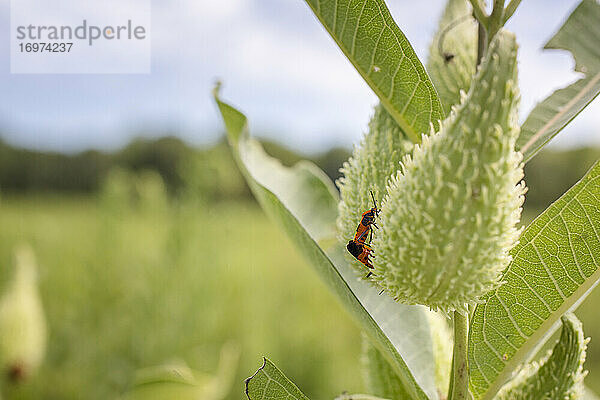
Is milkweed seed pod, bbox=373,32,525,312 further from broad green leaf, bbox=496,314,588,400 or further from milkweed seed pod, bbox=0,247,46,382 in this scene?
milkweed seed pod, bbox=0,247,46,382

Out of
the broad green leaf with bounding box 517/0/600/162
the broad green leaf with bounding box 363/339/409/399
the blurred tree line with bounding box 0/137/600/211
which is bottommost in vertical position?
the blurred tree line with bounding box 0/137/600/211

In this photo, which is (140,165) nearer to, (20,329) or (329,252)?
(20,329)

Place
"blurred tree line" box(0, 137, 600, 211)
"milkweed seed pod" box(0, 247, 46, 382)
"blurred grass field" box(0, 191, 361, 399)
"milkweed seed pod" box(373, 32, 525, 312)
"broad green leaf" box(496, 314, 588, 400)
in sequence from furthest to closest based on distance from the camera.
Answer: "blurred tree line" box(0, 137, 600, 211) → "blurred grass field" box(0, 191, 361, 399) → "milkweed seed pod" box(0, 247, 46, 382) → "broad green leaf" box(496, 314, 588, 400) → "milkweed seed pod" box(373, 32, 525, 312)

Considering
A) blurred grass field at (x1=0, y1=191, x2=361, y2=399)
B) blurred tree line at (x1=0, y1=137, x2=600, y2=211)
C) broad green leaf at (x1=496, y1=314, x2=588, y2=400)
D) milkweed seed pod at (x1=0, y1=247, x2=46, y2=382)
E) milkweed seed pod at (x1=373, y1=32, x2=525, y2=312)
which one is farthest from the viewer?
blurred tree line at (x1=0, y1=137, x2=600, y2=211)

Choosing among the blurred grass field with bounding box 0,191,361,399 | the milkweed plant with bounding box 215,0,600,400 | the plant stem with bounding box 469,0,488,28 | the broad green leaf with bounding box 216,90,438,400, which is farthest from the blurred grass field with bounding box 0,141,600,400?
the plant stem with bounding box 469,0,488,28

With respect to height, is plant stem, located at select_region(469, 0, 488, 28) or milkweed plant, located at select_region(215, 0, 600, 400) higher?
plant stem, located at select_region(469, 0, 488, 28)

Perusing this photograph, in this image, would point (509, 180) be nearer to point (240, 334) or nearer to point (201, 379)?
point (201, 379)

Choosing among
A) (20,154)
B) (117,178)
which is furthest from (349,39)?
(20,154)
